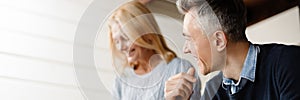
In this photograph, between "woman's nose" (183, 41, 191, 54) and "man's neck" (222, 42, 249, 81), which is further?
"man's neck" (222, 42, 249, 81)

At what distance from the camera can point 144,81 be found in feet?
2.85

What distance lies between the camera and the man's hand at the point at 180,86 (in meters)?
0.92

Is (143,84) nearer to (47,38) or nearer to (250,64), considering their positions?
(250,64)

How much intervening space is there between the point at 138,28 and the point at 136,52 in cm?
5

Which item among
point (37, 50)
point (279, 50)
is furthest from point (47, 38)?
point (279, 50)

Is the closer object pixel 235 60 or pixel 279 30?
pixel 235 60

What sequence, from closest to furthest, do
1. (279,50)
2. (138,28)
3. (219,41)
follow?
(138,28) → (219,41) → (279,50)

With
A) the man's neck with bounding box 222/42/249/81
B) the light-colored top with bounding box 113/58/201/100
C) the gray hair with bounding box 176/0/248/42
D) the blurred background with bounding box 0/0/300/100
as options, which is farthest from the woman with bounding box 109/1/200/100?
the blurred background with bounding box 0/0/300/100

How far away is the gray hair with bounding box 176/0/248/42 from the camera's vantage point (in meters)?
0.99

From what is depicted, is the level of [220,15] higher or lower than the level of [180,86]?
higher

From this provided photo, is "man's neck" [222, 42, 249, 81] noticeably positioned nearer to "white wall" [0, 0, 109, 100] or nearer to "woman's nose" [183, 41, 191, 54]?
"woman's nose" [183, 41, 191, 54]

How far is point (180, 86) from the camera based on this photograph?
3.04 feet

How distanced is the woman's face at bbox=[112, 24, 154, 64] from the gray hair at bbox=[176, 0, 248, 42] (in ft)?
0.50

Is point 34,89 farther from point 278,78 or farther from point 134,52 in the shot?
point 278,78
